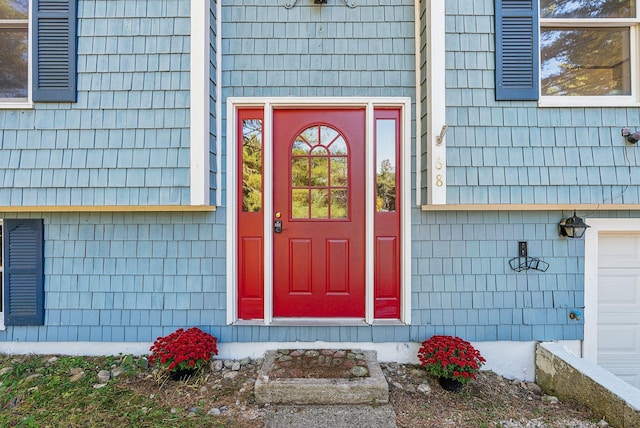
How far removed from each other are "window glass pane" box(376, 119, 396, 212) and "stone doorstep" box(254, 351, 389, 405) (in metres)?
1.34

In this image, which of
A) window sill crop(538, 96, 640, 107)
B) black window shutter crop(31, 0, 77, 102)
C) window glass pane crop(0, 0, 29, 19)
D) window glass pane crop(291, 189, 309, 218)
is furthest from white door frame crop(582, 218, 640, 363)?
window glass pane crop(0, 0, 29, 19)

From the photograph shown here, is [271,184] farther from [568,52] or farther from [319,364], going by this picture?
[568,52]

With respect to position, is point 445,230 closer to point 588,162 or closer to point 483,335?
point 483,335

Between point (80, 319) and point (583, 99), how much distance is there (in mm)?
4431

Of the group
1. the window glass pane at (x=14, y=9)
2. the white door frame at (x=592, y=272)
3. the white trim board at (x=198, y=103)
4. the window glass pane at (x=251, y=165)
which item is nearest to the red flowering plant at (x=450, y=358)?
the white door frame at (x=592, y=272)

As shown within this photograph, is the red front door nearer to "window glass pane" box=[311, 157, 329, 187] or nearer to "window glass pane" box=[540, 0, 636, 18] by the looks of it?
"window glass pane" box=[311, 157, 329, 187]

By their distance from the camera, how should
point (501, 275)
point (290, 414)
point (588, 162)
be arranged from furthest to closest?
point (501, 275) → point (588, 162) → point (290, 414)

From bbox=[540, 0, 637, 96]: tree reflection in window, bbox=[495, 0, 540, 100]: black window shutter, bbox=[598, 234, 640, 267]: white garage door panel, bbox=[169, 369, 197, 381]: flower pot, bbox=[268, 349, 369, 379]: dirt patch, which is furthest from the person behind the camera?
bbox=[598, 234, 640, 267]: white garage door panel

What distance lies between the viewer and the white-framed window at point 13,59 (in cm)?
265

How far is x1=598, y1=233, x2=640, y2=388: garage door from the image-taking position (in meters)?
2.81

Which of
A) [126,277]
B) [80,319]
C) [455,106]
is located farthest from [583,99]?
[80,319]

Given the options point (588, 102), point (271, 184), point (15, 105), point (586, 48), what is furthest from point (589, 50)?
point (15, 105)

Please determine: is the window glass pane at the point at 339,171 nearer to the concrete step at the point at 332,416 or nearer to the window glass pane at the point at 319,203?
the window glass pane at the point at 319,203

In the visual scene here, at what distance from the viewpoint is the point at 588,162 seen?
101 inches
